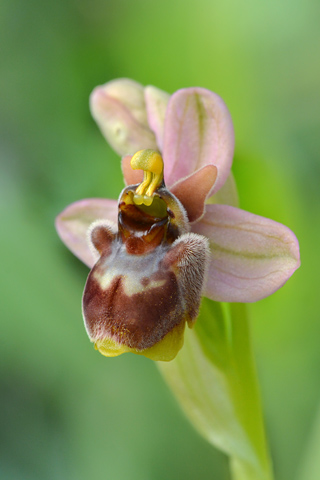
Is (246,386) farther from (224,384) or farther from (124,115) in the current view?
(124,115)

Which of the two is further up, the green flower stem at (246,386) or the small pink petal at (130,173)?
the small pink petal at (130,173)

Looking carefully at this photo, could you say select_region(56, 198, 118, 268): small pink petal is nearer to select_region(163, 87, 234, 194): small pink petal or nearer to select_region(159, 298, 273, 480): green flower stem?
select_region(163, 87, 234, 194): small pink petal

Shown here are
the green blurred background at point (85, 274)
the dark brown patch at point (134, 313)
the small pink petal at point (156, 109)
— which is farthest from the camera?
the green blurred background at point (85, 274)

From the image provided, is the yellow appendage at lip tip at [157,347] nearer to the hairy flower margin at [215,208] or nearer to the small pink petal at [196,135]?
the hairy flower margin at [215,208]

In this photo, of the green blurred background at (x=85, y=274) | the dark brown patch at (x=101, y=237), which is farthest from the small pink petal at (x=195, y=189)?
the green blurred background at (x=85, y=274)

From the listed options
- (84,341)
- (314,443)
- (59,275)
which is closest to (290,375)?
(314,443)

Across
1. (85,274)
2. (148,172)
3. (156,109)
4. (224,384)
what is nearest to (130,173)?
(148,172)

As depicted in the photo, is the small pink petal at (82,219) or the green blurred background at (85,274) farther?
the green blurred background at (85,274)
